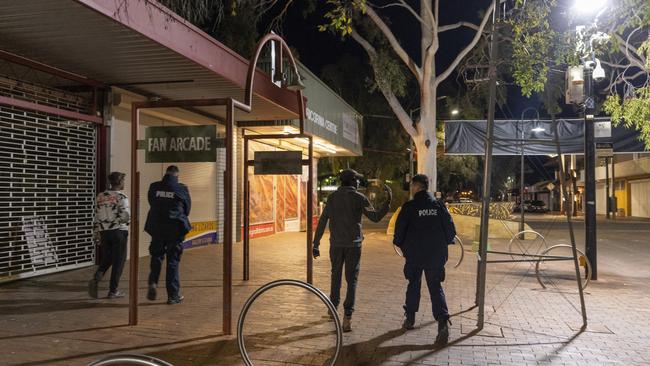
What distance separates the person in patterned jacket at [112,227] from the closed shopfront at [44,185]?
1897 mm

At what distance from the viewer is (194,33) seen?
24.8ft

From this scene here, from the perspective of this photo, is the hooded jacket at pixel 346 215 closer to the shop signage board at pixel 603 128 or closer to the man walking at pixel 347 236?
the man walking at pixel 347 236

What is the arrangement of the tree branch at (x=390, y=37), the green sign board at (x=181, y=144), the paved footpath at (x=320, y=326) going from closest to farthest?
1. the paved footpath at (x=320, y=326)
2. the green sign board at (x=181, y=144)
3. the tree branch at (x=390, y=37)

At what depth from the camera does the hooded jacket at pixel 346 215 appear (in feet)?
19.9

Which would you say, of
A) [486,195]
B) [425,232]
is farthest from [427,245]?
[486,195]

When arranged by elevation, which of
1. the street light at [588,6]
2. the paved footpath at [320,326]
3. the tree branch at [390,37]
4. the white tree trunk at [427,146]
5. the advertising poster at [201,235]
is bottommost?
the paved footpath at [320,326]

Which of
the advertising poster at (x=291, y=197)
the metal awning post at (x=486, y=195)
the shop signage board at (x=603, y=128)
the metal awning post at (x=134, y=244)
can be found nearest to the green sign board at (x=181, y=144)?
the metal awning post at (x=134, y=244)

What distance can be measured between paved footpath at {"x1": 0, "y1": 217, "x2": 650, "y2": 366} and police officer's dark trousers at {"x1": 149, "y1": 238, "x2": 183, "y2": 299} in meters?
0.26

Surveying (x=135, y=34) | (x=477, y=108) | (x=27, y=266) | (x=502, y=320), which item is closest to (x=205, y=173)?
(x=27, y=266)

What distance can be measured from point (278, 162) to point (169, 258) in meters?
2.19

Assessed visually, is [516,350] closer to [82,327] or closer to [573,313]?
[573,313]

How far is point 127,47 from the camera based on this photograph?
7051 mm

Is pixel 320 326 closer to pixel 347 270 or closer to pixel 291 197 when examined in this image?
pixel 347 270

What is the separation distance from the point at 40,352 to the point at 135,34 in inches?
143
